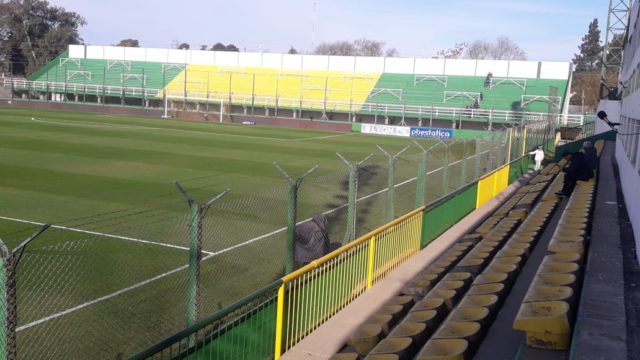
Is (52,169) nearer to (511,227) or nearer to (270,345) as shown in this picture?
(511,227)

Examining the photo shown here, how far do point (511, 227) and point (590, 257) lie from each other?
342 cm

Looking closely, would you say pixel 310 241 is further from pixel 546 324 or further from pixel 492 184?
pixel 492 184

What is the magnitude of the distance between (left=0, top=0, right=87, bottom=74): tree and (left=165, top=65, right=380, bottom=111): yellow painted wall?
88.3 feet

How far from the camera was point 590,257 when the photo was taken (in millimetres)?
8633

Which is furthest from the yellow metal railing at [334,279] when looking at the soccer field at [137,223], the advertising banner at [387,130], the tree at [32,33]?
the tree at [32,33]

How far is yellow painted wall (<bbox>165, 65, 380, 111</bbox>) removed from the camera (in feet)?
201

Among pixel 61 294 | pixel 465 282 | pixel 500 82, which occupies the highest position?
pixel 500 82

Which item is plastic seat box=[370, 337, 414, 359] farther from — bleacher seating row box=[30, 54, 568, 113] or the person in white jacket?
bleacher seating row box=[30, 54, 568, 113]

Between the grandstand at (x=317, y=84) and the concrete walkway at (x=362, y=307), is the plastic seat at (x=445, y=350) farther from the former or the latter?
the grandstand at (x=317, y=84)

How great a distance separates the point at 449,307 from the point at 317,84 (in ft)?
193

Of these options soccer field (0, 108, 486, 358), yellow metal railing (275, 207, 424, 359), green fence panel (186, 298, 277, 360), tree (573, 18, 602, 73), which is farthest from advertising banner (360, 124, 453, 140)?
tree (573, 18, 602, 73)

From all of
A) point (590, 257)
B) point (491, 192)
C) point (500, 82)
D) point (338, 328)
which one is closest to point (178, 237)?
point (338, 328)

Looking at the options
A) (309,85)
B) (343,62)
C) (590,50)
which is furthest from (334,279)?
(590,50)

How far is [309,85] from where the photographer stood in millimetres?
65062
